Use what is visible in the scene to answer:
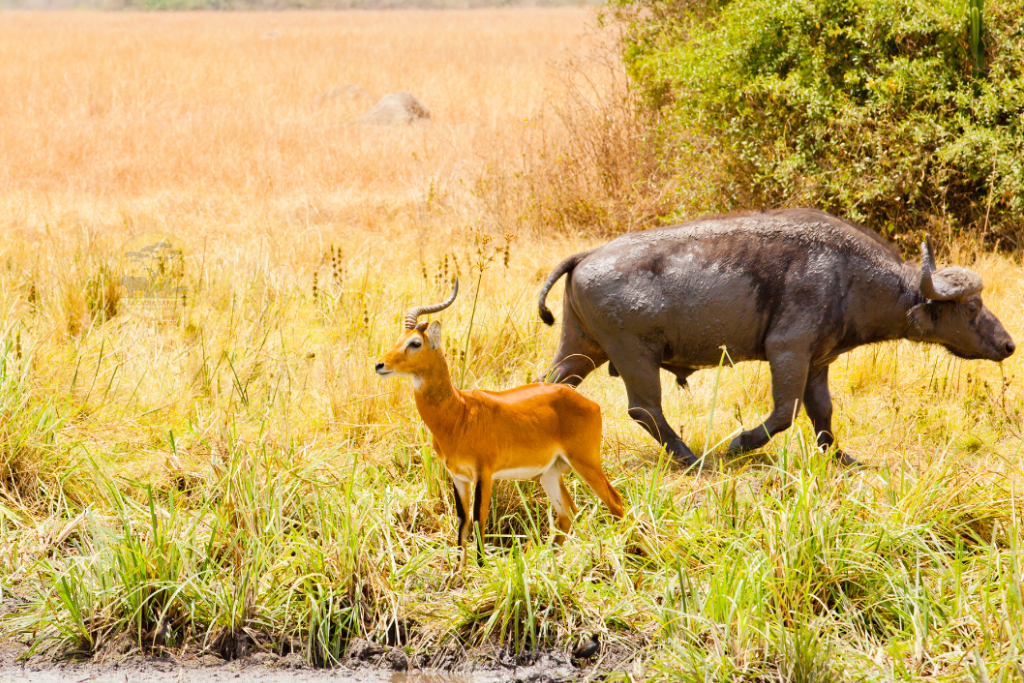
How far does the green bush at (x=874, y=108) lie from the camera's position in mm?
8266

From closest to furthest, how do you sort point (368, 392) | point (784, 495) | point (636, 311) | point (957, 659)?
point (957, 659), point (784, 495), point (636, 311), point (368, 392)

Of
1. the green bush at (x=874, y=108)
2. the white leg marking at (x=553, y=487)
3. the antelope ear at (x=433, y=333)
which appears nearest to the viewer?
the antelope ear at (x=433, y=333)

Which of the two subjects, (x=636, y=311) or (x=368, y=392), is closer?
(x=636, y=311)

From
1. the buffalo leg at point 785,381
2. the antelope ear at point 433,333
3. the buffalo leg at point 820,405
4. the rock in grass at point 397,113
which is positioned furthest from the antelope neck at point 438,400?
the rock in grass at point 397,113

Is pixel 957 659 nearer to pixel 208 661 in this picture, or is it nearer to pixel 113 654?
pixel 208 661

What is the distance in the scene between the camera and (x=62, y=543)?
4.54 meters

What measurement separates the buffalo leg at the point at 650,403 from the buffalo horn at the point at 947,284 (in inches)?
52.1

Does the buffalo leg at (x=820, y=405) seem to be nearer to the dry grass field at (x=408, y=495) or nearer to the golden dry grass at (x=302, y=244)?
the dry grass field at (x=408, y=495)

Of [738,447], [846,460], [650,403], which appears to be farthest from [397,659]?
[846,460]

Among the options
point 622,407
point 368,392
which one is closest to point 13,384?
point 368,392

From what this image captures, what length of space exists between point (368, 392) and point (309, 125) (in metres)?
12.1

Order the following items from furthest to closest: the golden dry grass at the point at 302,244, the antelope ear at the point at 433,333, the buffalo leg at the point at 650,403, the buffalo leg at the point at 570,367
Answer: the golden dry grass at the point at 302,244 < the buffalo leg at the point at 570,367 < the buffalo leg at the point at 650,403 < the antelope ear at the point at 433,333

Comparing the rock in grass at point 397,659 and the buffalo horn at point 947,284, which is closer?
the rock in grass at point 397,659

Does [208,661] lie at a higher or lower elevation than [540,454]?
lower
